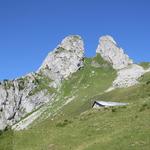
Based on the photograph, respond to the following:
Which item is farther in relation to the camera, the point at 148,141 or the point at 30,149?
the point at 30,149

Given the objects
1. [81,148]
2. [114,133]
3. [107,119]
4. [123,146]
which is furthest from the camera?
[107,119]

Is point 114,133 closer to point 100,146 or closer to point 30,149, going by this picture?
point 100,146

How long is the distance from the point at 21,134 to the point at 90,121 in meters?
11.0

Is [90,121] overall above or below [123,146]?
above

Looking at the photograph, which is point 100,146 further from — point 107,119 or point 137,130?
point 107,119

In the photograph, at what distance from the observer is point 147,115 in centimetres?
5741

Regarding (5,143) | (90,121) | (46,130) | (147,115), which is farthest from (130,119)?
(5,143)

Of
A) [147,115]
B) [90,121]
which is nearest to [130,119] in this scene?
[147,115]

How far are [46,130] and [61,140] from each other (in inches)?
351

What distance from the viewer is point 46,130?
198 feet

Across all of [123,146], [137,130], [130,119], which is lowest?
[123,146]

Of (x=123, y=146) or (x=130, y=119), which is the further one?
(x=130, y=119)

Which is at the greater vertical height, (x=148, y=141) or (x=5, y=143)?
(x=5, y=143)

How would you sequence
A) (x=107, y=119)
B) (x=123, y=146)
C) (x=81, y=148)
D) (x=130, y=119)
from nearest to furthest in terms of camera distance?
(x=123, y=146) < (x=81, y=148) < (x=130, y=119) < (x=107, y=119)
